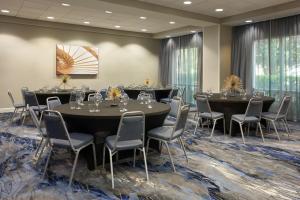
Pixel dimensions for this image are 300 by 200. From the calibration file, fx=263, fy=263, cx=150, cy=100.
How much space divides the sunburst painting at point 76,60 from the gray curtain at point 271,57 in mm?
4938

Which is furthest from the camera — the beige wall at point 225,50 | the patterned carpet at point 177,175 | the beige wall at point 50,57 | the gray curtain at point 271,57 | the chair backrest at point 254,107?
the beige wall at point 50,57

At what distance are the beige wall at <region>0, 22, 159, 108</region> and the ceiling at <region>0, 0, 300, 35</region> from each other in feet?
2.21

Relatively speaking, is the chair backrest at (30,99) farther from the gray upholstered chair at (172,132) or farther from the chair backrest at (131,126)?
the chair backrest at (131,126)

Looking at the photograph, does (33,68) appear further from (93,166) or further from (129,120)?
(129,120)

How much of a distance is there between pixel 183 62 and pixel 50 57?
15.9ft

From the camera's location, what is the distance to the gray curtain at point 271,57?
22.5ft

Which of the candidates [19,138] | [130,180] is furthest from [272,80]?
[19,138]

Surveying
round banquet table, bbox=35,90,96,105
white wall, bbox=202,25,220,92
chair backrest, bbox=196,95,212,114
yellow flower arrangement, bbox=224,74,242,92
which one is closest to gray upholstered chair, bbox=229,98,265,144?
chair backrest, bbox=196,95,212,114

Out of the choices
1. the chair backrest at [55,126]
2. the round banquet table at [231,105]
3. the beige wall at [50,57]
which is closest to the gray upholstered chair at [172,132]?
the chair backrest at [55,126]

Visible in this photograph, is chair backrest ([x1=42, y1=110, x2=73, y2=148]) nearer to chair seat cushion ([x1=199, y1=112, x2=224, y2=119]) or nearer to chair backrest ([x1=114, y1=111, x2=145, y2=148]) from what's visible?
chair backrest ([x1=114, y1=111, x2=145, y2=148])

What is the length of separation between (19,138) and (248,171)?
13.9 ft

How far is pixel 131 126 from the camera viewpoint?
300 centimetres

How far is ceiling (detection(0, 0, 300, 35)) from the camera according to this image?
5950 millimetres

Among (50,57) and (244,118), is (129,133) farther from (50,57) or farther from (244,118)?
(50,57)
